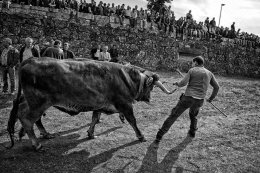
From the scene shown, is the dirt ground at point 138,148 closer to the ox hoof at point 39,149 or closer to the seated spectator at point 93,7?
the ox hoof at point 39,149

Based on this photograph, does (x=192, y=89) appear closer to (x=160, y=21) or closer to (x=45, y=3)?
(x=45, y=3)

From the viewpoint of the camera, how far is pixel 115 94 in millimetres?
4789

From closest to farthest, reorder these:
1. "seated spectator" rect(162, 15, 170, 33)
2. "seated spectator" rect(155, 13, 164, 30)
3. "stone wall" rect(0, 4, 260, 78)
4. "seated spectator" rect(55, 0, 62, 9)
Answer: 1. "stone wall" rect(0, 4, 260, 78)
2. "seated spectator" rect(55, 0, 62, 9)
3. "seated spectator" rect(155, 13, 164, 30)
4. "seated spectator" rect(162, 15, 170, 33)

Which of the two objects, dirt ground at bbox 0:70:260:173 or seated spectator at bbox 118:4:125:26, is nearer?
dirt ground at bbox 0:70:260:173

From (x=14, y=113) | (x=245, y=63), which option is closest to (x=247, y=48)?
(x=245, y=63)

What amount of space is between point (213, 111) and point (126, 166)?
15.5ft

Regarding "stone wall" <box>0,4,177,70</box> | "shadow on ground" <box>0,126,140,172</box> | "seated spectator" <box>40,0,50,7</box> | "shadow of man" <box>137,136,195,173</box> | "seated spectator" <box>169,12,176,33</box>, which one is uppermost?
"seated spectator" <box>40,0,50,7</box>

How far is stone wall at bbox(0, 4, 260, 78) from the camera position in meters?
12.4

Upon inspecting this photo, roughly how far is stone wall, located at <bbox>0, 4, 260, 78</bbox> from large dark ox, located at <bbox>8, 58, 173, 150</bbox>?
8.89 metres

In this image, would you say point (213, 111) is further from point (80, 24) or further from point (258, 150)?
point (80, 24)

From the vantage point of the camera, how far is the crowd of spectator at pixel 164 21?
14.9 m

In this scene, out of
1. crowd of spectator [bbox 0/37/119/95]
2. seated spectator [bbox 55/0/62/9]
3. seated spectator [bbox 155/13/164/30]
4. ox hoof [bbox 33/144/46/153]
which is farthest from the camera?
seated spectator [bbox 155/13/164/30]

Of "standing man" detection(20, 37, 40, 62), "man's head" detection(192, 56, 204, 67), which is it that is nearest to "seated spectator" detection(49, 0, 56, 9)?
"standing man" detection(20, 37, 40, 62)

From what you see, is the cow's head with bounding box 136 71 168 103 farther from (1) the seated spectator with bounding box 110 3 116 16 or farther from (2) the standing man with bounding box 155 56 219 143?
(1) the seated spectator with bounding box 110 3 116 16
